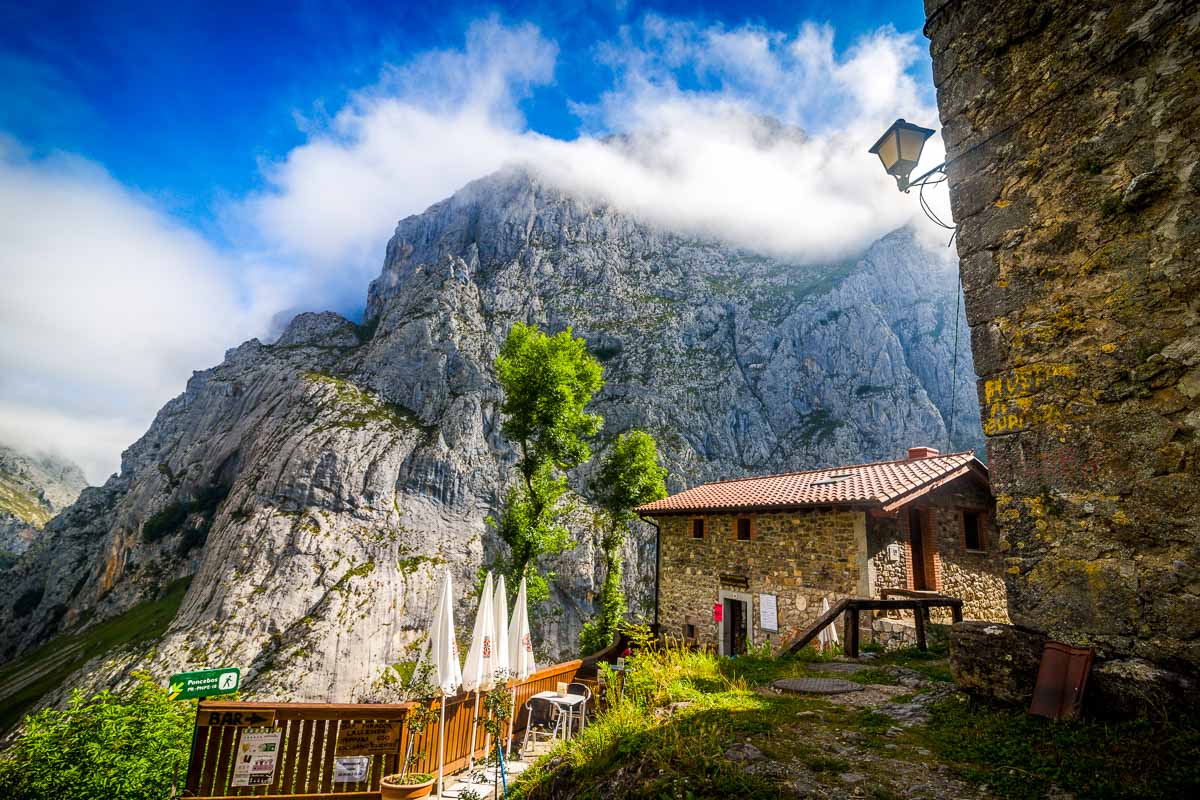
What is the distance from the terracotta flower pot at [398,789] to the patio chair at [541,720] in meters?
3.07

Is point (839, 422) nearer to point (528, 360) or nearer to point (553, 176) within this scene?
point (528, 360)

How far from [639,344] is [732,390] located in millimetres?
14743

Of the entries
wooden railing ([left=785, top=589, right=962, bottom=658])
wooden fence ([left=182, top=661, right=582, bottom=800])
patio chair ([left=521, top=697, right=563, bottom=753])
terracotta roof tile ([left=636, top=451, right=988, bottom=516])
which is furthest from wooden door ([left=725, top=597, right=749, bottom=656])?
wooden fence ([left=182, top=661, right=582, bottom=800])

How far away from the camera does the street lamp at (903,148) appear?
5266 millimetres

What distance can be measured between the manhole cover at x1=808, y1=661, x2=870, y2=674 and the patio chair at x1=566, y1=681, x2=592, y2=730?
4.20 meters

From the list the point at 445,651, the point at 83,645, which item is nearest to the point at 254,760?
Answer: the point at 445,651

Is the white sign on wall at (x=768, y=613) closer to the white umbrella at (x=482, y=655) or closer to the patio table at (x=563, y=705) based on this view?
the patio table at (x=563, y=705)

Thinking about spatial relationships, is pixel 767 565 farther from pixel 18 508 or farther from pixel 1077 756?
pixel 18 508

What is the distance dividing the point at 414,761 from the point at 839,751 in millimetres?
5920

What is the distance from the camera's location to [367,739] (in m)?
6.63

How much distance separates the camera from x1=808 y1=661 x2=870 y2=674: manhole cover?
20.7 feet

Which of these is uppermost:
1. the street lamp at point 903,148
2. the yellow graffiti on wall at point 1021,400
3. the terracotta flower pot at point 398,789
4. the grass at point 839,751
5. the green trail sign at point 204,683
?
the street lamp at point 903,148

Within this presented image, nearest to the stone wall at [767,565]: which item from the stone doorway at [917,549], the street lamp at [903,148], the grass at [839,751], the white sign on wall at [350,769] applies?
the stone doorway at [917,549]

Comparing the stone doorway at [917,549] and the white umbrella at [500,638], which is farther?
the stone doorway at [917,549]
